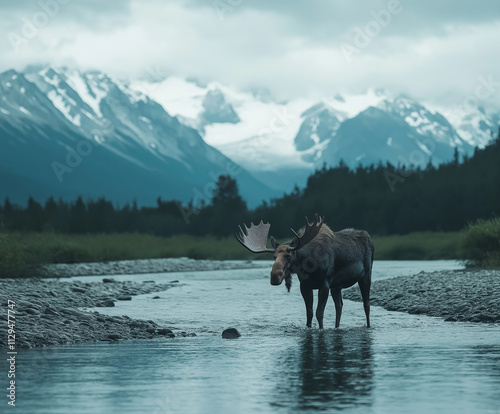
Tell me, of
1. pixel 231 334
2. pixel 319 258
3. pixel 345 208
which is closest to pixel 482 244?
pixel 319 258

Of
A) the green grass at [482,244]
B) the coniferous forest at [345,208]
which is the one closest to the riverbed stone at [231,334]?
the green grass at [482,244]

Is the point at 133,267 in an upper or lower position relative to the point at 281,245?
lower

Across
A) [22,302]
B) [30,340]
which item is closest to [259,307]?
[22,302]

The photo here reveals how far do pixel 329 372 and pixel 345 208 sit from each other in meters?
119

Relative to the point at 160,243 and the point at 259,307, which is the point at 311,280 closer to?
the point at 259,307

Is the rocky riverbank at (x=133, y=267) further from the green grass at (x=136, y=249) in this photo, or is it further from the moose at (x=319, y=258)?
the moose at (x=319, y=258)

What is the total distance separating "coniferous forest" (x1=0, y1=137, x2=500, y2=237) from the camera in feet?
379

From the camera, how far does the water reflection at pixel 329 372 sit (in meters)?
11.6

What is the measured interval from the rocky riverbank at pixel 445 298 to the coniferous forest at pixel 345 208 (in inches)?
2665

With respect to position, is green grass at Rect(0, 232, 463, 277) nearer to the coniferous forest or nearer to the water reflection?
the coniferous forest

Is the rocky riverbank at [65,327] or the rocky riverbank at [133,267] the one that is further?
the rocky riverbank at [133,267]

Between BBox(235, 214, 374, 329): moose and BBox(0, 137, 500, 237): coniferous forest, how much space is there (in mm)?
80268

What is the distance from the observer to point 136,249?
302 feet

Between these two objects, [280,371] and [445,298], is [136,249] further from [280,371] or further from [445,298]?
[280,371]
